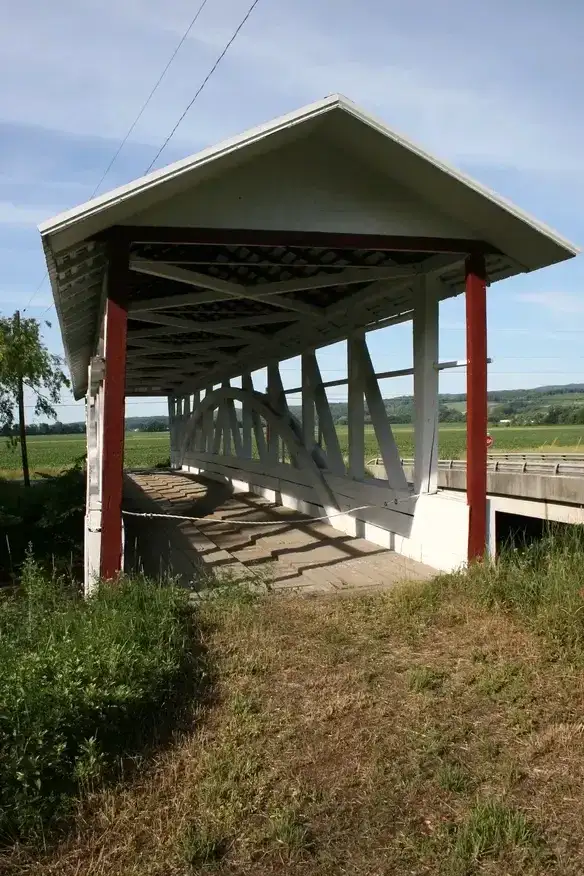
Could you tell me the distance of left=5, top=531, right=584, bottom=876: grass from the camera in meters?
3.05

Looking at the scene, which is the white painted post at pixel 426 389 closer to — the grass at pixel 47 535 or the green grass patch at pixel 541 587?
the green grass patch at pixel 541 587

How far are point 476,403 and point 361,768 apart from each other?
13.1 ft

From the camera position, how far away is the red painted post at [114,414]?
594 centimetres

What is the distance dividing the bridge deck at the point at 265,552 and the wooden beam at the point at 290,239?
2448mm

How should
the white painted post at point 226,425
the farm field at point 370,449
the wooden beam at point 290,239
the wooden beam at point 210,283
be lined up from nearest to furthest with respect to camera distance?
the wooden beam at point 290,239 → the wooden beam at point 210,283 → the white painted post at point 226,425 → the farm field at point 370,449

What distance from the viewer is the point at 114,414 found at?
6043 mm

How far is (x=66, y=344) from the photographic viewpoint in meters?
12.2

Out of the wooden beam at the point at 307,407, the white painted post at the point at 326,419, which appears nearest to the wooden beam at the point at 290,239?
the white painted post at the point at 326,419

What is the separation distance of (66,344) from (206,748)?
9.60 metres

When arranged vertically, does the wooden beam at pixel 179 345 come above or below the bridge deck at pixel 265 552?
above

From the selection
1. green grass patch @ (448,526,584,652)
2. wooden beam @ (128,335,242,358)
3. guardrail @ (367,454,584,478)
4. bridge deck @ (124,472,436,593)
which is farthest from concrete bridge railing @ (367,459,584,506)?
wooden beam @ (128,335,242,358)

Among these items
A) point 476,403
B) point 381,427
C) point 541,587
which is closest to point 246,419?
point 381,427

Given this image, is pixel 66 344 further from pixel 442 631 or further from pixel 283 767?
pixel 283 767

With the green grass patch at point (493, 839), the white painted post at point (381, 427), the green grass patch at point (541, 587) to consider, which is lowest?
the green grass patch at point (493, 839)
